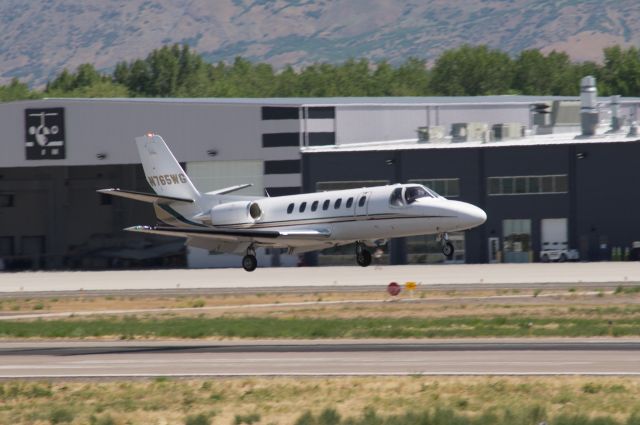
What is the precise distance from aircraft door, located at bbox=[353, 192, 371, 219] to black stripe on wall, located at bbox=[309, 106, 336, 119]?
4251 cm

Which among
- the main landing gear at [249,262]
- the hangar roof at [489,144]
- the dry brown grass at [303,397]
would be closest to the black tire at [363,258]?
the main landing gear at [249,262]

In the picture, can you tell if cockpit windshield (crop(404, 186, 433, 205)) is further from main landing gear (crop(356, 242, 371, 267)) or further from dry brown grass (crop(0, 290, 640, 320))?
dry brown grass (crop(0, 290, 640, 320))

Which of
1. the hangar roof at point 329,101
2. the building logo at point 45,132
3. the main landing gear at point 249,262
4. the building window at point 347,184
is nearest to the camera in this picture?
the main landing gear at point 249,262

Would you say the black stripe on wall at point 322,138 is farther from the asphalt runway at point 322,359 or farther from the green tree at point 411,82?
the green tree at point 411,82

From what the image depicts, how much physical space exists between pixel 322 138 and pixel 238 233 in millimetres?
41649

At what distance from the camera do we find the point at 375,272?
82.3m

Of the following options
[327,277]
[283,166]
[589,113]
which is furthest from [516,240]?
[283,166]

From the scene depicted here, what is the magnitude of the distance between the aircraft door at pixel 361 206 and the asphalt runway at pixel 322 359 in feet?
23.3

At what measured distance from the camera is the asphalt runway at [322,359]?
113ft

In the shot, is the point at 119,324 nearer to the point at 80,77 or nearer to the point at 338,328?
the point at 338,328

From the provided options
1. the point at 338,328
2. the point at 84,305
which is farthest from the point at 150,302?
the point at 338,328

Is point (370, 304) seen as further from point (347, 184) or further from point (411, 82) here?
point (411, 82)

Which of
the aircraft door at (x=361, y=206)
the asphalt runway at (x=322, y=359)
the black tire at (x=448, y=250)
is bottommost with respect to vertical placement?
the asphalt runway at (x=322, y=359)

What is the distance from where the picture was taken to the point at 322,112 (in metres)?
92.2
